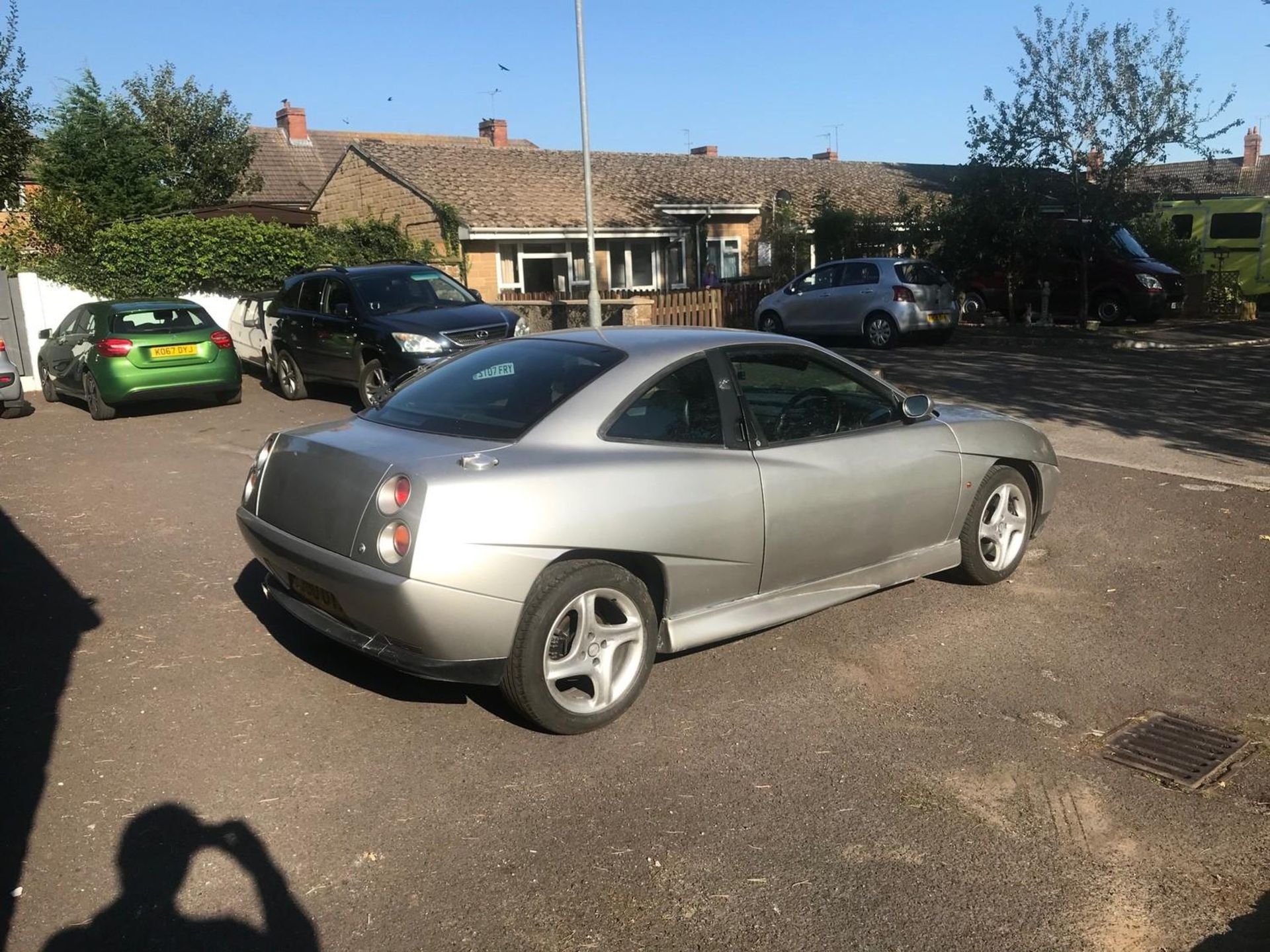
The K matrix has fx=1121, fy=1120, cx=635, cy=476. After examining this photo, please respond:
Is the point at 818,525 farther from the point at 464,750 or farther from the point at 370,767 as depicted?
the point at 370,767

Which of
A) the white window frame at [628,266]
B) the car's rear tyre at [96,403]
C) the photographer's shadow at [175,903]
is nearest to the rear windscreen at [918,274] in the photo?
the white window frame at [628,266]

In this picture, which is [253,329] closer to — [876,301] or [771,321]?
[771,321]

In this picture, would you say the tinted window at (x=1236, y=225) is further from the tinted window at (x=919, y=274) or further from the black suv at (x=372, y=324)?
the black suv at (x=372, y=324)

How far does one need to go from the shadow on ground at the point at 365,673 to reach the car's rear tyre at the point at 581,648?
0.20m

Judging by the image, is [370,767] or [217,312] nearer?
[370,767]

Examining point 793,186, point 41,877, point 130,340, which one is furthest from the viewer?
point 793,186

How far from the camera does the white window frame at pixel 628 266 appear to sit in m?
31.1

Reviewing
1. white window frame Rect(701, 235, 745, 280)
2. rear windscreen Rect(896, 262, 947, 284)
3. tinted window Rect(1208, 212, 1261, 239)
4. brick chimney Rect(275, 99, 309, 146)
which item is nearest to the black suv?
rear windscreen Rect(896, 262, 947, 284)

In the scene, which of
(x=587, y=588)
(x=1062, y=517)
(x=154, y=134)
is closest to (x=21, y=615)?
(x=587, y=588)

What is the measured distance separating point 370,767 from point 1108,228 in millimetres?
21165

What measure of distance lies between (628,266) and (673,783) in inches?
1108

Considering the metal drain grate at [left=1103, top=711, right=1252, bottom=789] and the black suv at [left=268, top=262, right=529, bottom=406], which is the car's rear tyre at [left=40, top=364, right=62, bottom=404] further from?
the metal drain grate at [left=1103, top=711, right=1252, bottom=789]

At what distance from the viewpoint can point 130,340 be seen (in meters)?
13.2

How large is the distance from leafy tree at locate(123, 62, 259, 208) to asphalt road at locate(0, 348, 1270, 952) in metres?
26.8
